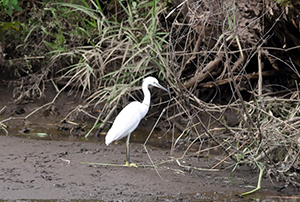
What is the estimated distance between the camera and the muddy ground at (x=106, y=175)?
187 inches

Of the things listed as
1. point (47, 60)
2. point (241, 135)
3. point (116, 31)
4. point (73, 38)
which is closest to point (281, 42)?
point (241, 135)

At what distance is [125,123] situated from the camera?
5.87 metres

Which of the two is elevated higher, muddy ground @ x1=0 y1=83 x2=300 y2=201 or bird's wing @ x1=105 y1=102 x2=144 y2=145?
bird's wing @ x1=105 y1=102 x2=144 y2=145

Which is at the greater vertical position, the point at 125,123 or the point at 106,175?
the point at 125,123

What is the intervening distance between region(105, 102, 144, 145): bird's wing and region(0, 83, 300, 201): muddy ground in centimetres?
24

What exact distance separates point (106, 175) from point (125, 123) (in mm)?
826

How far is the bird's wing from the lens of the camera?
19.2 feet

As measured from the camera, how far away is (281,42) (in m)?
6.46

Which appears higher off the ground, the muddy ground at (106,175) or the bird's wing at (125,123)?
the bird's wing at (125,123)

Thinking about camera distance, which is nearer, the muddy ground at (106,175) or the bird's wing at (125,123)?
the muddy ground at (106,175)

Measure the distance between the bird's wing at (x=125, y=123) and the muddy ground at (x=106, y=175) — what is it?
0.24 meters

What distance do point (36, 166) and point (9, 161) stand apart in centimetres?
32

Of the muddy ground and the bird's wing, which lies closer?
the muddy ground

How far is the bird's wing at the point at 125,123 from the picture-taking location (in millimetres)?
5841
